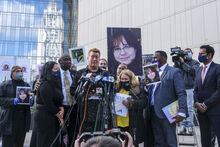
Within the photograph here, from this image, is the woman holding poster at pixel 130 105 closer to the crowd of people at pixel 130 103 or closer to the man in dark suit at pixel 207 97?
the crowd of people at pixel 130 103

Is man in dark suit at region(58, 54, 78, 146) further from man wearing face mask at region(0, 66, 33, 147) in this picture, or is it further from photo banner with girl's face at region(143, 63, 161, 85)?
photo banner with girl's face at region(143, 63, 161, 85)

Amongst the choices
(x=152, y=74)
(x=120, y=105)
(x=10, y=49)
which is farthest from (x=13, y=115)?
(x=10, y=49)

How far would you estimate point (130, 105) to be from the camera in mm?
3604

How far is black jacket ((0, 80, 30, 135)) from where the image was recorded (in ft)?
14.4

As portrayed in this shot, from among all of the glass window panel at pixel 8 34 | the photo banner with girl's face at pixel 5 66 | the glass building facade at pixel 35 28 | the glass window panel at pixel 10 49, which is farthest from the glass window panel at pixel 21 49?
the photo banner with girl's face at pixel 5 66

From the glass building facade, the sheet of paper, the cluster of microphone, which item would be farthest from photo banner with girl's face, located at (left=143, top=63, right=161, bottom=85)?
the glass building facade

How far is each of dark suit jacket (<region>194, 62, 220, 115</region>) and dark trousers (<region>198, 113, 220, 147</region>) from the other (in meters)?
0.11

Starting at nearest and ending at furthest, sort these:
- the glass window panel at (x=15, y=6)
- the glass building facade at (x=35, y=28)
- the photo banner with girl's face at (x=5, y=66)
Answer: the photo banner with girl's face at (x=5, y=66), the glass building facade at (x=35, y=28), the glass window panel at (x=15, y=6)

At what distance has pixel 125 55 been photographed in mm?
4336

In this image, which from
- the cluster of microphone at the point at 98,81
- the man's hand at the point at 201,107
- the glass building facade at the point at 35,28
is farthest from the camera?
the glass building facade at the point at 35,28

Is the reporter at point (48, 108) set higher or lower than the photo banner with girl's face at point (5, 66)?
lower

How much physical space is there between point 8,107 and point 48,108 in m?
1.34

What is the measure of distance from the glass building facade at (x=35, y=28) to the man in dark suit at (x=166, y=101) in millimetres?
41597

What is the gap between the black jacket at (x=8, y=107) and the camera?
4.39m
